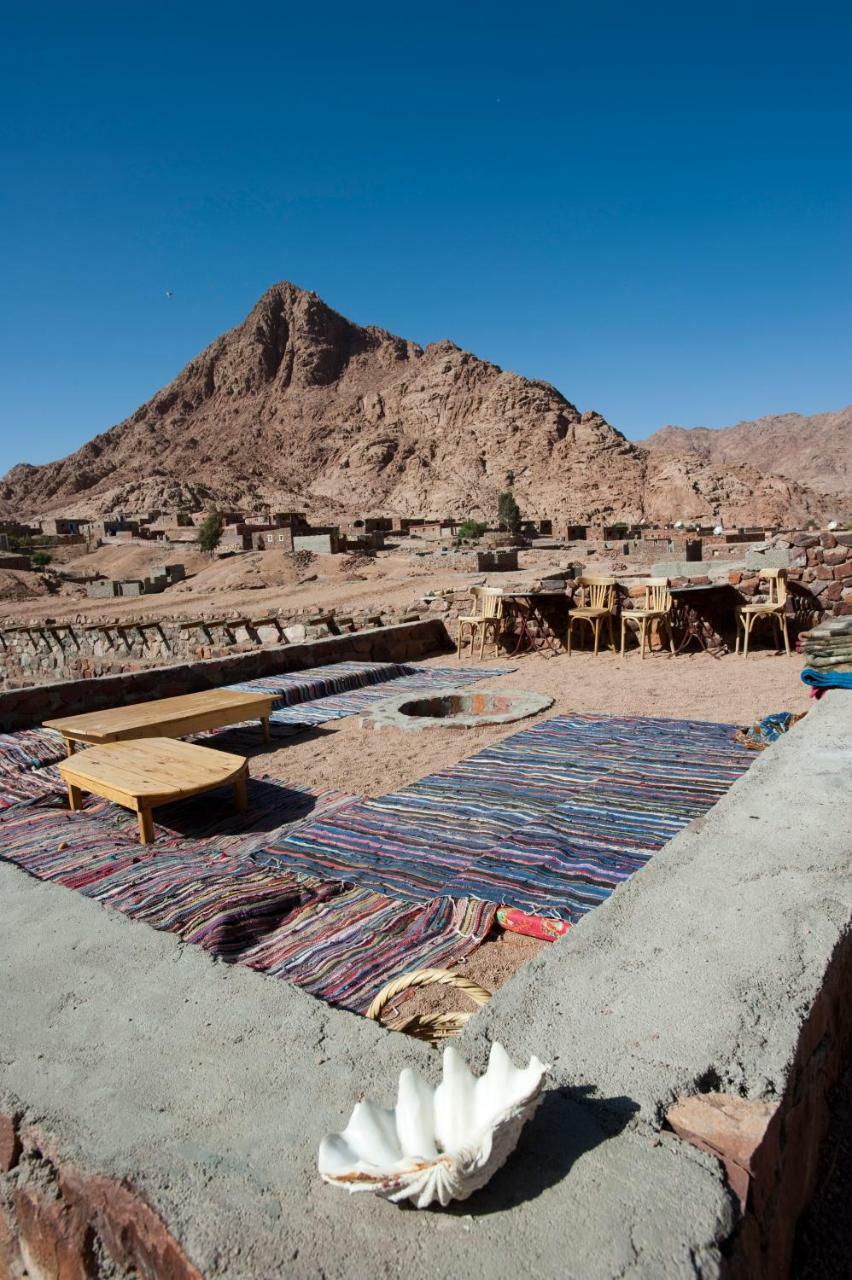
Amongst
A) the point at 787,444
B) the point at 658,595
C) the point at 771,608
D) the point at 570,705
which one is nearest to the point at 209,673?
the point at 570,705

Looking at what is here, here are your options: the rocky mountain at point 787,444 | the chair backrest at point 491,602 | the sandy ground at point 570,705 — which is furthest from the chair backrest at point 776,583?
the rocky mountain at point 787,444

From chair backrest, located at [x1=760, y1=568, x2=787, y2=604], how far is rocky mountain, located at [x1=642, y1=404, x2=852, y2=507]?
76.8m

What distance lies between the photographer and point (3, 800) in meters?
4.79

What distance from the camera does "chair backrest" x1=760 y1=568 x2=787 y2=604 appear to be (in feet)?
28.9

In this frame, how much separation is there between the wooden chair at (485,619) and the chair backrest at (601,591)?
1.16m

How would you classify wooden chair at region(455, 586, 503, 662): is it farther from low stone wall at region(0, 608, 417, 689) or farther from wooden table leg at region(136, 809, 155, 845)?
wooden table leg at region(136, 809, 155, 845)

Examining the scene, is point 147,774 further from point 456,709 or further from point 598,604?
point 598,604

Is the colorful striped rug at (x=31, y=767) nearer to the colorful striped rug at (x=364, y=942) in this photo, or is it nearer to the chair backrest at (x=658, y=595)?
the colorful striped rug at (x=364, y=942)

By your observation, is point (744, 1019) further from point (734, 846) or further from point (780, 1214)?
point (734, 846)

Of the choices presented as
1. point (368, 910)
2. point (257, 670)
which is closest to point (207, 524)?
point (257, 670)

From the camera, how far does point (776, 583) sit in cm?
888

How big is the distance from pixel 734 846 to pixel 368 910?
1442 millimetres

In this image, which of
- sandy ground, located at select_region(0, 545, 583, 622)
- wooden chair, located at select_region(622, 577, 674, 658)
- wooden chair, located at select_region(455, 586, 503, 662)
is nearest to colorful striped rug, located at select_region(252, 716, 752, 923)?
wooden chair, located at select_region(622, 577, 674, 658)

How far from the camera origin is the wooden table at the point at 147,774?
13.4 ft
